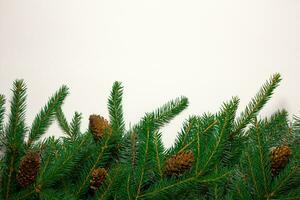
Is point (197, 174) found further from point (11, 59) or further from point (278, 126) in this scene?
point (11, 59)

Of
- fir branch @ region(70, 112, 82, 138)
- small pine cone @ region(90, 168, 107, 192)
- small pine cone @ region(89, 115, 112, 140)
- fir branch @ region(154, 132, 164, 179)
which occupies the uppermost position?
fir branch @ region(70, 112, 82, 138)

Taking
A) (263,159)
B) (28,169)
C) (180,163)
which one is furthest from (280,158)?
(28,169)

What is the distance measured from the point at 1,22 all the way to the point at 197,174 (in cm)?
60

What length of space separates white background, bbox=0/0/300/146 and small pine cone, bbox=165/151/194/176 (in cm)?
17

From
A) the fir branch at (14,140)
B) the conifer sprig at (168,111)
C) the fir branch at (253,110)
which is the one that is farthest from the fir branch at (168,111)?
the fir branch at (14,140)

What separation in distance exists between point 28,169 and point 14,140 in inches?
2.8

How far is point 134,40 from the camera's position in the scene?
2.42 feet

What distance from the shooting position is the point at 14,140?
551mm

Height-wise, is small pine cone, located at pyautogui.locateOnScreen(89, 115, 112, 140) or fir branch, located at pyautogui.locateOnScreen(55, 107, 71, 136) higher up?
fir branch, located at pyautogui.locateOnScreen(55, 107, 71, 136)

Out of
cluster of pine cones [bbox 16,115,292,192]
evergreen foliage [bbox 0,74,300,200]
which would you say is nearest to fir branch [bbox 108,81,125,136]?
evergreen foliage [bbox 0,74,300,200]

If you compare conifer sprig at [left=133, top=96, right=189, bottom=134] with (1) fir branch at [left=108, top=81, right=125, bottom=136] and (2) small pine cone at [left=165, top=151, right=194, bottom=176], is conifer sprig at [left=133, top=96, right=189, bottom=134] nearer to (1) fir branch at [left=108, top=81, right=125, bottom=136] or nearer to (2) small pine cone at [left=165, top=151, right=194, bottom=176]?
(1) fir branch at [left=108, top=81, right=125, bottom=136]

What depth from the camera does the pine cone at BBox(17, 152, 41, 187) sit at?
0.50 metres

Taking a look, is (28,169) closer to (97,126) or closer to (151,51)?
(97,126)

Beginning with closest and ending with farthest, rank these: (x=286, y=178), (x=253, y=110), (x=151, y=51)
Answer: (x=286, y=178) → (x=253, y=110) → (x=151, y=51)
